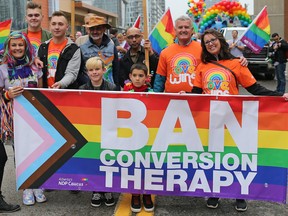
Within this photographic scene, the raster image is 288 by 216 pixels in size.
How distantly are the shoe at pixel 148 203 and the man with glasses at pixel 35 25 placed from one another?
230 centimetres

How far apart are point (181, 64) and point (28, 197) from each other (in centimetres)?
219

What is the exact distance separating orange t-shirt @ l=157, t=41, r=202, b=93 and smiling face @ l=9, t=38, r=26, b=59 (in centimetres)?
154

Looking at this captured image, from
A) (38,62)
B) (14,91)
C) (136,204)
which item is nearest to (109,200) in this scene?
(136,204)

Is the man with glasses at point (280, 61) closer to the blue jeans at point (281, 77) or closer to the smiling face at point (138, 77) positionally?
the blue jeans at point (281, 77)

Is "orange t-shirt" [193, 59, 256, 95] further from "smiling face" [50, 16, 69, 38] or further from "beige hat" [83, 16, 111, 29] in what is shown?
"smiling face" [50, 16, 69, 38]

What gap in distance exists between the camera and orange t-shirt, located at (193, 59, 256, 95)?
381cm

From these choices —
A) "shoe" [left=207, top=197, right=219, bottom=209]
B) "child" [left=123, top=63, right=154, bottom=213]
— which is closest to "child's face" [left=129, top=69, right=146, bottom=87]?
"child" [left=123, top=63, right=154, bottom=213]

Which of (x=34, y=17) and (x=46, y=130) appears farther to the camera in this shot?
(x=34, y=17)

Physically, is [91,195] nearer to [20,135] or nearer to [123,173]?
[123,173]

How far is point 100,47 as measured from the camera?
478cm

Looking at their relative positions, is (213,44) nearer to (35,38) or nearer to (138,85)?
(138,85)

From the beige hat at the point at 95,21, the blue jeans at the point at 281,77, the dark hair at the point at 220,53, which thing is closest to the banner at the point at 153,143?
the dark hair at the point at 220,53

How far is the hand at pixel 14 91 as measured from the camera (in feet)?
12.4

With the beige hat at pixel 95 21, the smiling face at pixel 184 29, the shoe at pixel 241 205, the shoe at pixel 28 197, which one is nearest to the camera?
the shoe at pixel 241 205
